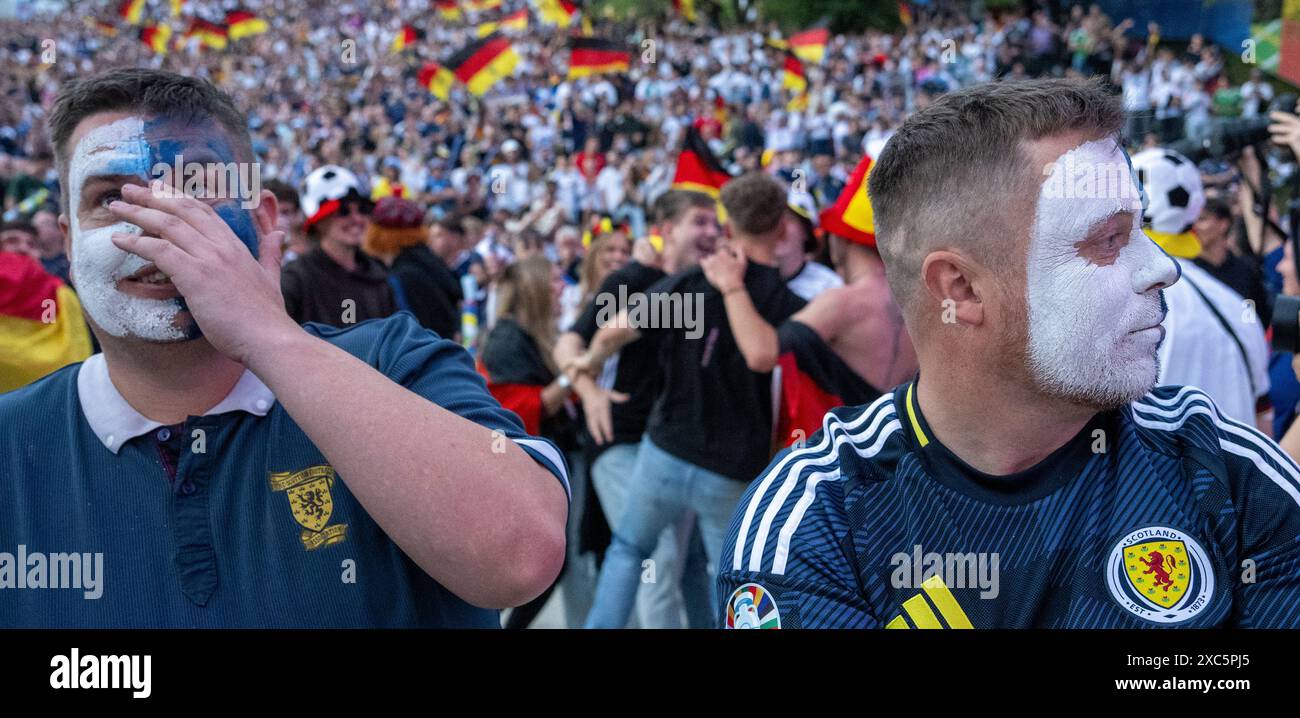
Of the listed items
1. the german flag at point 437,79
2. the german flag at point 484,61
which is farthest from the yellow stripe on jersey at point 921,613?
the german flag at point 437,79

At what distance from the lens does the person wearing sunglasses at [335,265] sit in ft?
16.9

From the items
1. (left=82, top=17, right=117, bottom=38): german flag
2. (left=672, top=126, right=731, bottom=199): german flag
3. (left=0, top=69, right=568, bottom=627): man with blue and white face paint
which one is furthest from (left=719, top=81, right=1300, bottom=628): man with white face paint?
(left=82, top=17, right=117, bottom=38): german flag

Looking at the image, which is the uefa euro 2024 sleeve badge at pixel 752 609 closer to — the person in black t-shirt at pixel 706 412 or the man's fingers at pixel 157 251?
the man's fingers at pixel 157 251

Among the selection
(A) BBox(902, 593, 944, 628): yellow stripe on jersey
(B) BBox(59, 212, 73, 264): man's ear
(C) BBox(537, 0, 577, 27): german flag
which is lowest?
(A) BBox(902, 593, 944, 628): yellow stripe on jersey

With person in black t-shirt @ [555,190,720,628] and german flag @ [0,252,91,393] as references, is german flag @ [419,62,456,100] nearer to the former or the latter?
person in black t-shirt @ [555,190,720,628]

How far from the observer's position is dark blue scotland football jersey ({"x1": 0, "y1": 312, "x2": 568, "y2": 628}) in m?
1.73

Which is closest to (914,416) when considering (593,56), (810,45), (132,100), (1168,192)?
(132,100)

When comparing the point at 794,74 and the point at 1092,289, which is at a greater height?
the point at 794,74

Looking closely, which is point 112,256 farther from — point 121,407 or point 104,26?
point 104,26

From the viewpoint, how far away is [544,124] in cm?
2078

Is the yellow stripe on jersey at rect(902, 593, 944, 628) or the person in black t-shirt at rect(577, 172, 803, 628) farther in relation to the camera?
the person in black t-shirt at rect(577, 172, 803, 628)

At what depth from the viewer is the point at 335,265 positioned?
5.40 metres

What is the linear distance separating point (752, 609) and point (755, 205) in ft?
10.8

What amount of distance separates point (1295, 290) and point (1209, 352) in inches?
33.8
